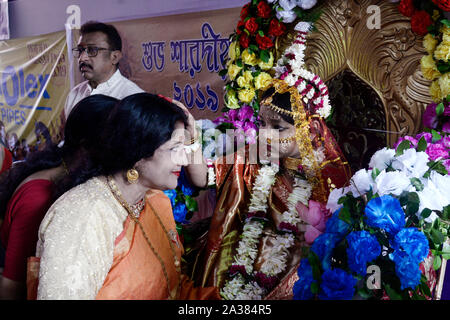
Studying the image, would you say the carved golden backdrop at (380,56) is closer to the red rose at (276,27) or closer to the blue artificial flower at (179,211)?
the red rose at (276,27)

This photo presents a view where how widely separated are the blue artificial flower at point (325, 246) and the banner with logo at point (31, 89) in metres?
5.20

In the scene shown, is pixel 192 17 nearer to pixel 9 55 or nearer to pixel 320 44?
pixel 320 44

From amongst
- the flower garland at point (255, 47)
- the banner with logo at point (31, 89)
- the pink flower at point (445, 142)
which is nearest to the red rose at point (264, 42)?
the flower garland at point (255, 47)

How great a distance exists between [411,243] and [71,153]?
57.2 inches

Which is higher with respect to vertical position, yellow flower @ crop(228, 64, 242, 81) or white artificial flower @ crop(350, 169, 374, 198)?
yellow flower @ crop(228, 64, 242, 81)

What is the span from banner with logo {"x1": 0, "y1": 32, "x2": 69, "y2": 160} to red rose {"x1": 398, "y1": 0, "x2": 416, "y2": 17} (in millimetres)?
4859

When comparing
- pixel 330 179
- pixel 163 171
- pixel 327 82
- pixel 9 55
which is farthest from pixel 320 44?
pixel 9 55

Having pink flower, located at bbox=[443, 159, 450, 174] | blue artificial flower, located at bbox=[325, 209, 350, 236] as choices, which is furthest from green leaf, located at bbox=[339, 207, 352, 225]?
pink flower, located at bbox=[443, 159, 450, 174]

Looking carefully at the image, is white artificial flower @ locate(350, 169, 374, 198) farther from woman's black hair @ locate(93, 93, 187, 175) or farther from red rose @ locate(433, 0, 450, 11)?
A: red rose @ locate(433, 0, 450, 11)

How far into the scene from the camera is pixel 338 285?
4.18 feet

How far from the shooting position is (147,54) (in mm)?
4820

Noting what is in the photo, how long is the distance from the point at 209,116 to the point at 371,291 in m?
3.13

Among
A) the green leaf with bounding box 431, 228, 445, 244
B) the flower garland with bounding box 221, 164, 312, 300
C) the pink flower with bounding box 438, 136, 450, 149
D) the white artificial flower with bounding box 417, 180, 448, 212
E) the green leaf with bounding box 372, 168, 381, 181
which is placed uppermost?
the pink flower with bounding box 438, 136, 450, 149

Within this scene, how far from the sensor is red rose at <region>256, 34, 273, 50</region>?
2.81 meters
